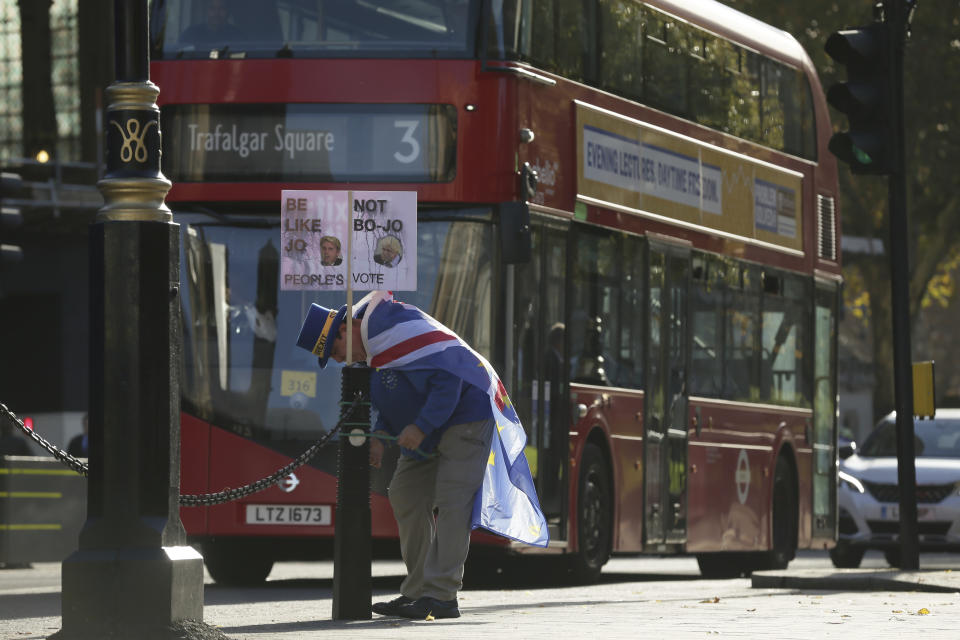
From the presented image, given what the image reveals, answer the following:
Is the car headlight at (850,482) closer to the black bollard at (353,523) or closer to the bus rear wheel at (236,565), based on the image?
the bus rear wheel at (236,565)

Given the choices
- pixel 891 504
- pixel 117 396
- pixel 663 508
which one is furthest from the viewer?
pixel 891 504

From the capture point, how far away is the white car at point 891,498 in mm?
22656

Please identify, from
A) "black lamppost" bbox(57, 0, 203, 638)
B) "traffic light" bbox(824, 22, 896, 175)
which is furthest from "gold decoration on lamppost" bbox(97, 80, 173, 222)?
"traffic light" bbox(824, 22, 896, 175)

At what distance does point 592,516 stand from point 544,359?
1451mm

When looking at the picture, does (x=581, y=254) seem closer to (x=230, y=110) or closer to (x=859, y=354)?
(x=230, y=110)

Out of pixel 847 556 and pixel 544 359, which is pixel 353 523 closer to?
pixel 544 359

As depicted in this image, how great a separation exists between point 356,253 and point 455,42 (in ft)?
13.1

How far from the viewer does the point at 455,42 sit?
15039 mm

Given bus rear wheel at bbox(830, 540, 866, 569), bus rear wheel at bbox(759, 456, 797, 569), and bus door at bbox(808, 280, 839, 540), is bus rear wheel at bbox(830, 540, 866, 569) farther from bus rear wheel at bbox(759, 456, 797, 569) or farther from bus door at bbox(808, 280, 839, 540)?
bus rear wheel at bbox(759, 456, 797, 569)

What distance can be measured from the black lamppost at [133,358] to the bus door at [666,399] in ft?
28.6

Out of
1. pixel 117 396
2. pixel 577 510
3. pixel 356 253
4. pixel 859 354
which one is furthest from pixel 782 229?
pixel 859 354

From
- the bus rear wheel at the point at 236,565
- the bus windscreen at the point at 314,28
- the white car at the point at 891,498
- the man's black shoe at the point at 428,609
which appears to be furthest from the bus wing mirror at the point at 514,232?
the white car at the point at 891,498

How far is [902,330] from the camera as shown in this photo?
52.2 feet

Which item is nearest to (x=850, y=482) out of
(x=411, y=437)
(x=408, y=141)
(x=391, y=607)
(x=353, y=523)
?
(x=408, y=141)
